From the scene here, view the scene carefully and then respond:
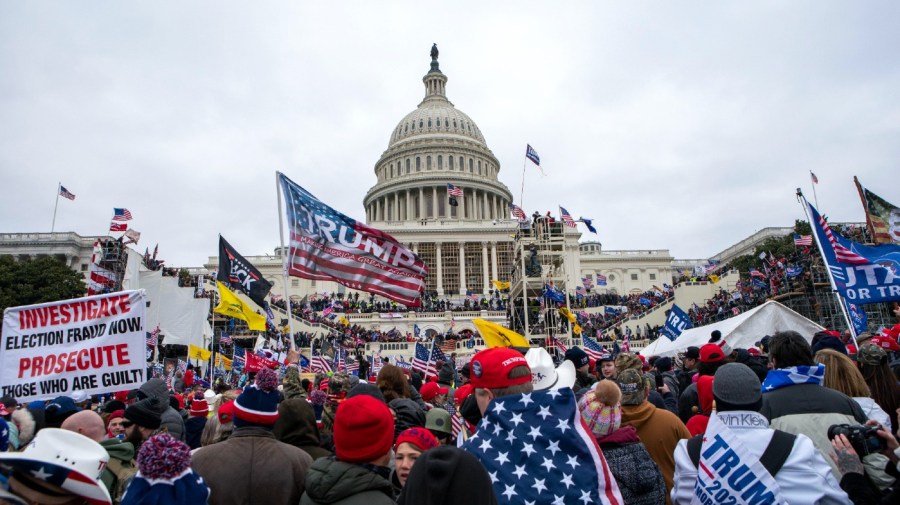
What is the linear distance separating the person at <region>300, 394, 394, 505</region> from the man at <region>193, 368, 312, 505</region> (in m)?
0.49

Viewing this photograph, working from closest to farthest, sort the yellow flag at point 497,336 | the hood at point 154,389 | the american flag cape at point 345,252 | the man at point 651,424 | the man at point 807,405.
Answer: the man at point 807,405, the man at point 651,424, the hood at point 154,389, the yellow flag at point 497,336, the american flag cape at point 345,252

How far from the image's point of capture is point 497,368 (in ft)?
11.7

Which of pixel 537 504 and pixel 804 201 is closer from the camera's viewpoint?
pixel 537 504

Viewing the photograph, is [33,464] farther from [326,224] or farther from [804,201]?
[804,201]

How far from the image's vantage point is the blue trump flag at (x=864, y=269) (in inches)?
396

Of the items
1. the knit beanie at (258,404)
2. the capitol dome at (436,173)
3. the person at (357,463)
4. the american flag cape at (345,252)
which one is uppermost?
the capitol dome at (436,173)

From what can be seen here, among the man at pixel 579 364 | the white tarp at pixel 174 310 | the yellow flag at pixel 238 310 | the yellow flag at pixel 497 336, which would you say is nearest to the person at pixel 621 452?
the man at pixel 579 364

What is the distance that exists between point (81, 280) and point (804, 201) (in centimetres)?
5248

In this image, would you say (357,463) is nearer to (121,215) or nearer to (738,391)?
(738,391)

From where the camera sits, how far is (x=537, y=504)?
303cm

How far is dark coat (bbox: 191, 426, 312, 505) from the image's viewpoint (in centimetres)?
366

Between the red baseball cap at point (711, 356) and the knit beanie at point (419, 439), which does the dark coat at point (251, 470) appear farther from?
the red baseball cap at point (711, 356)

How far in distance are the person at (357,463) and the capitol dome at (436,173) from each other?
80239 mm

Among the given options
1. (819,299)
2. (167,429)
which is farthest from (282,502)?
(819,299)
